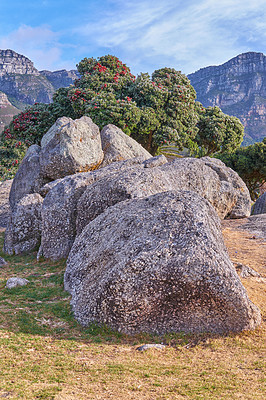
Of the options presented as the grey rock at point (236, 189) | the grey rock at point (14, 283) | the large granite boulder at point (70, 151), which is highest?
the large granite boulder at point (70, 151)

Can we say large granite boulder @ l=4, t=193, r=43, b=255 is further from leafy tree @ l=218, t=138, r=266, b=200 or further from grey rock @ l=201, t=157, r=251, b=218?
leafy tree @ l=218, t=138, r=266, b=200

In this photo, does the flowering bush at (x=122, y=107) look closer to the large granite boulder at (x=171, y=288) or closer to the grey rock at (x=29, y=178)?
the grey rock at (x=29, y=178)

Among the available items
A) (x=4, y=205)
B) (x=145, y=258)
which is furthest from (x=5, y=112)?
(x=145, y=258)

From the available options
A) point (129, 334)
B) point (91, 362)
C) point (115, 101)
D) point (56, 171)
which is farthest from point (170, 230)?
point (115, 101)

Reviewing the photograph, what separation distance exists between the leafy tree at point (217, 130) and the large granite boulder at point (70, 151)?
17.3 metres

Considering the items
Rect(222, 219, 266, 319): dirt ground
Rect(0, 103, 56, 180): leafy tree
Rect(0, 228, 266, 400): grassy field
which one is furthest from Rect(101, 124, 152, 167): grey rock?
Rect(0, 228, 266, 400): grassy field

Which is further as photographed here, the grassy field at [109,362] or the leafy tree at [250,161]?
the leafy tree at [250,161]

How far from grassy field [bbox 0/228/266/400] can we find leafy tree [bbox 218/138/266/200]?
110ft

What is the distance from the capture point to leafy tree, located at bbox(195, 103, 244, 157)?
31.7m

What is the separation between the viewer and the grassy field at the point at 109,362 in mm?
4691

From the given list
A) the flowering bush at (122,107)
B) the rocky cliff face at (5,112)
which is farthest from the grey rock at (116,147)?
the rocky cliff face at (5,112)

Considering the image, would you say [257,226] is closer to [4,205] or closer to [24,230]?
[24,230]

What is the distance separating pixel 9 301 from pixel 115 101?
19.0 meters

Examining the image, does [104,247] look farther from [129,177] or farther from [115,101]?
[115,101]
